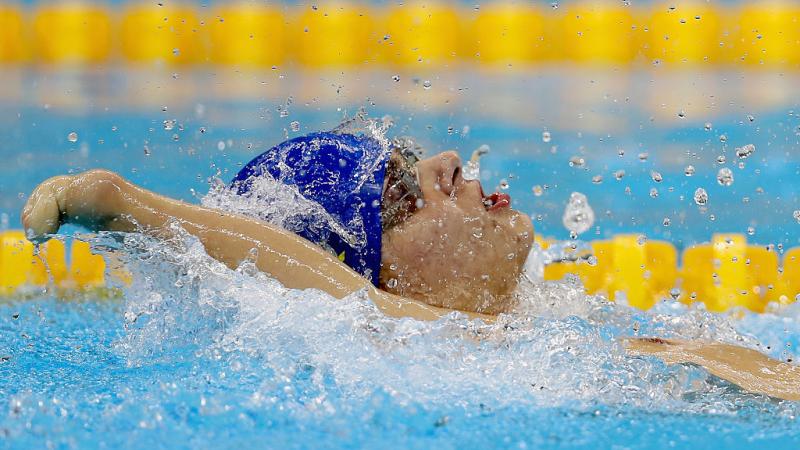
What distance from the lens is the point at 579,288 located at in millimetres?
2041

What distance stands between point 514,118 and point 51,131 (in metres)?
2.56

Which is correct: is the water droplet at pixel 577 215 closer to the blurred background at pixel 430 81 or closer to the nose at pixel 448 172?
the blurred background at pixel 430 81

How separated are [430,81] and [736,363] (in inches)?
162

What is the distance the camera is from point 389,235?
166 cm

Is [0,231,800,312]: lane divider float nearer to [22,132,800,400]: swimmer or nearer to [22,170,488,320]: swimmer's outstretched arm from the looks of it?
[22,132,800,400]: swimmer

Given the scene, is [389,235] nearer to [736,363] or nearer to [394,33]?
[736,363]

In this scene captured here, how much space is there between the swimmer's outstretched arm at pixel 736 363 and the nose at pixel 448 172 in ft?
1.41

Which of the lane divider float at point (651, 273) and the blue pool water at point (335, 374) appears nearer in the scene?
the blue pool water at point (335, 374)

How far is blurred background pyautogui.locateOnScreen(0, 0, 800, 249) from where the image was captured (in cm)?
475

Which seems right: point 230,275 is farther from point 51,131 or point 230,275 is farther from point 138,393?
point 51,131

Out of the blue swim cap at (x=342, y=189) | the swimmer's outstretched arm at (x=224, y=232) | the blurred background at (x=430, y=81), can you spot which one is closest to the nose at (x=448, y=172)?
the blue swim cap at (x=342, y=189)

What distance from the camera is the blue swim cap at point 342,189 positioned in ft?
5.40

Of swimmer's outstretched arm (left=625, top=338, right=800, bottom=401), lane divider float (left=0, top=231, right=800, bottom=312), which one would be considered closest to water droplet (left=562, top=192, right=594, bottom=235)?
lane divider float (left=0, top=231, right=800, bottom=312)

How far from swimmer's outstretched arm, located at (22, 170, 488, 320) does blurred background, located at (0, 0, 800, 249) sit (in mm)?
2985
